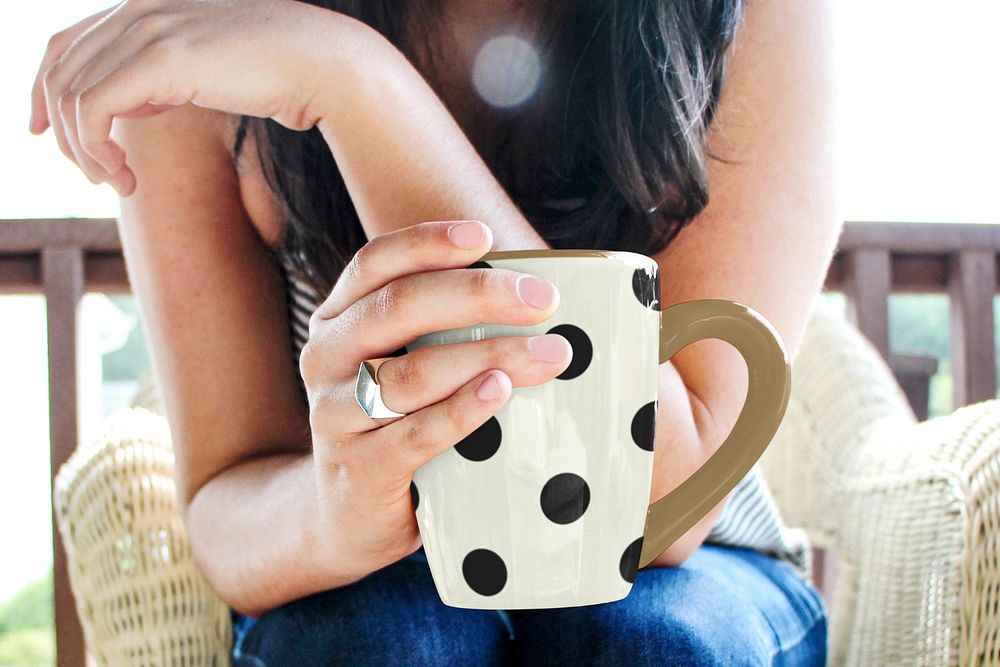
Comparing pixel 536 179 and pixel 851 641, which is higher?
pixel 536 179

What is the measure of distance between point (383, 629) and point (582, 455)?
0.29m

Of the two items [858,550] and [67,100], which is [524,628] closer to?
[67,100]

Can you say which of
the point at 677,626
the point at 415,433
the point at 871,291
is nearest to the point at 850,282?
the point at 871,291

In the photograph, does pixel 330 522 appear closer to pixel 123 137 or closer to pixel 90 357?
pixel 123 137

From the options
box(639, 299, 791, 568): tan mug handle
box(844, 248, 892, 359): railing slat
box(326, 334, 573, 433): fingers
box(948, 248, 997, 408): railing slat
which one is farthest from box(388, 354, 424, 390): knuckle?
box(948, 248, 997, 408): railing slat

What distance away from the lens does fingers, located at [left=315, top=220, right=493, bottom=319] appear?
0.33 meters

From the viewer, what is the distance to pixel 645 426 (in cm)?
35

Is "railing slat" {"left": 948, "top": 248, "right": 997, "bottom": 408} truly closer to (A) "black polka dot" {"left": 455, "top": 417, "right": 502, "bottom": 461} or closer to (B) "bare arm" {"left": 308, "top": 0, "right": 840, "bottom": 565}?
(B) "bare arm" {"left": 308, "top": 0, "right": 840, "bottom": 565}

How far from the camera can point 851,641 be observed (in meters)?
0.99

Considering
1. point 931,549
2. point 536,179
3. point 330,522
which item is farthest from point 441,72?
point 931,549

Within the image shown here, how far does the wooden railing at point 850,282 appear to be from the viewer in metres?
1.25

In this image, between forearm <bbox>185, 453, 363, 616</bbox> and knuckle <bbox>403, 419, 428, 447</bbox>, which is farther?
forearm <bbox>185, 453, 363, 616</bbox>

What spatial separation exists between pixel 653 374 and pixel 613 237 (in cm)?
37

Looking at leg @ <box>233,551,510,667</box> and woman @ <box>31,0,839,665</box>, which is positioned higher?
woman @ <box>31,0,839,665</box>
